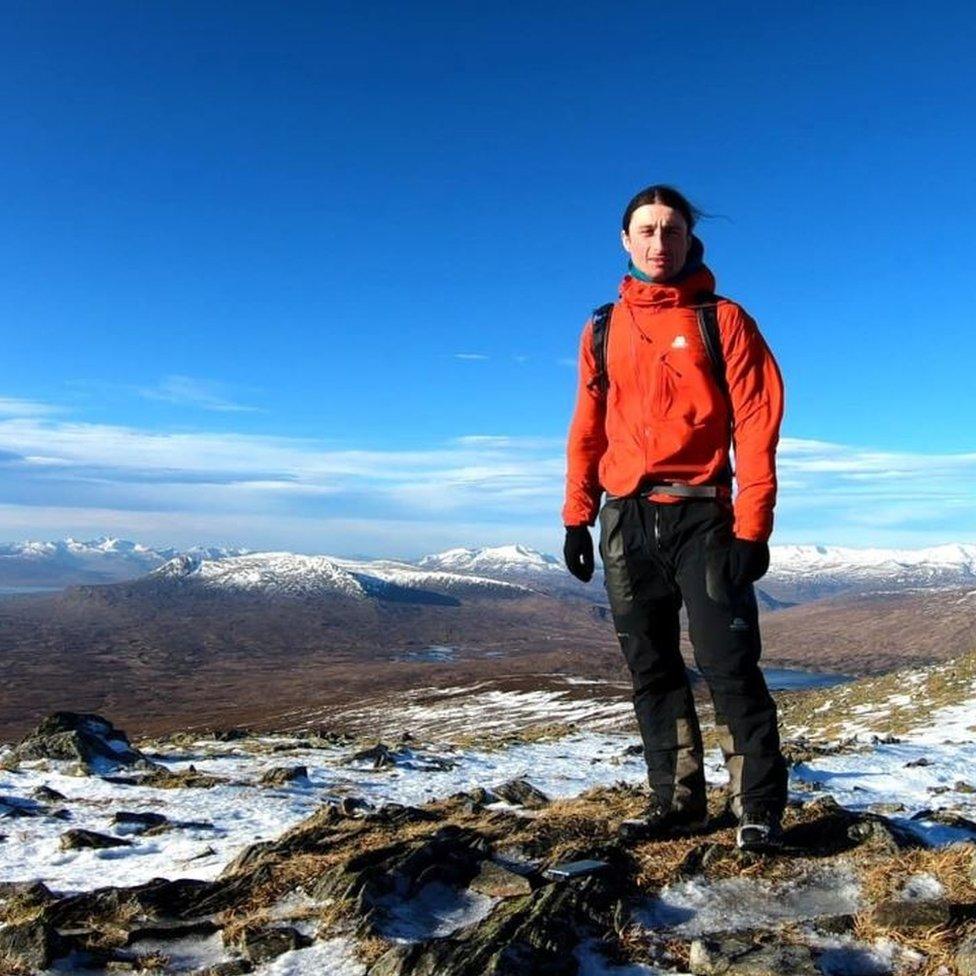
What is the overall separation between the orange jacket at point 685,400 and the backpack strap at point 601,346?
58mm

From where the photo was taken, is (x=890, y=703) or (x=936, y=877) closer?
(x=936, y=877)

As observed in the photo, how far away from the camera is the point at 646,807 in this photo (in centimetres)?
683

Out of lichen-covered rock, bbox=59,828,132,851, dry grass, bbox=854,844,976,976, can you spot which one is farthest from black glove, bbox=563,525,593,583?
lichen-covered rock, bbox=59,828,132,851

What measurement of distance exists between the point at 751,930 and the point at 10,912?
457 centimetres

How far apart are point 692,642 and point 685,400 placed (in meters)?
1.69

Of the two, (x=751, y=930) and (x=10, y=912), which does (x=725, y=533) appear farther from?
(x=10, y=912)

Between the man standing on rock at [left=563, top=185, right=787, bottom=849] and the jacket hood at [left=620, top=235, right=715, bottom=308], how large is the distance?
1 centimetres

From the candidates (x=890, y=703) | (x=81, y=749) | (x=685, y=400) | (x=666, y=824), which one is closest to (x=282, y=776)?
(x=81, y=749)

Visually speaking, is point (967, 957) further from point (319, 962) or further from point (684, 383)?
point (684, 383)

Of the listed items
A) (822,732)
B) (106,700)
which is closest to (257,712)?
(106,700)

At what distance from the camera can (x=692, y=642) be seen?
5.44 meters

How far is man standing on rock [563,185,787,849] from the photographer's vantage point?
5469mm

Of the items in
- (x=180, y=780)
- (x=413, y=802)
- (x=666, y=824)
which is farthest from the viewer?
Answer: (x=180, y=780)

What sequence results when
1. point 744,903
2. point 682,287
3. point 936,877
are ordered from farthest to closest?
1. point 682,287
2. point 936,877
3. point 744,903
